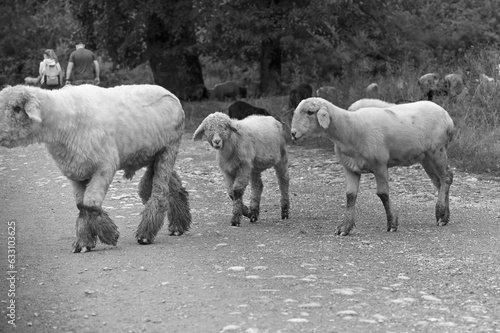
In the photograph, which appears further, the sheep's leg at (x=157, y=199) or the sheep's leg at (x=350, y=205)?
the sheep's leg at (x=350, y=205)

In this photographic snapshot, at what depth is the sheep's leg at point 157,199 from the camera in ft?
35.5

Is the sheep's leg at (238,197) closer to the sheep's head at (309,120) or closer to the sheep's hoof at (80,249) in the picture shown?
the sheep's head at (309,120)

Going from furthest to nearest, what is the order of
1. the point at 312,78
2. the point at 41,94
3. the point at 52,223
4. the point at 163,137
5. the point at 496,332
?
the point at 312,78
the point at 52,223
the point at 163,137
the point at 41,94
the point at 496,332

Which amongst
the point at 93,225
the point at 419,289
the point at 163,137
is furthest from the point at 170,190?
the point at 419,289

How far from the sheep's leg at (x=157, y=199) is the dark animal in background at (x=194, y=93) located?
1790 centimetres

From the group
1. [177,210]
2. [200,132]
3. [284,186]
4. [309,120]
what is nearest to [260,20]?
[284,186]

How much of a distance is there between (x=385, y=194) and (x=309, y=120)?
123 cm

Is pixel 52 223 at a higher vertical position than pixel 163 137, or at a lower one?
lower

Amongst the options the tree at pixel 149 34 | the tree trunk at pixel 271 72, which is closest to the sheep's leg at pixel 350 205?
the tree at pixel 149 34

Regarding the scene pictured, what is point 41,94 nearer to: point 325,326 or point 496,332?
point 325,326

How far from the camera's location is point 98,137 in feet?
34.0

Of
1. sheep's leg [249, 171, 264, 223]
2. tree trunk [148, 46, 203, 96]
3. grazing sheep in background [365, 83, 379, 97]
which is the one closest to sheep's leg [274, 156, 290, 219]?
sheep's leg [249, 171, 264, 223]

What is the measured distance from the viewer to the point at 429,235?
11500 mm

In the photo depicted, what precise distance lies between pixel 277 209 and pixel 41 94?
482 cm
